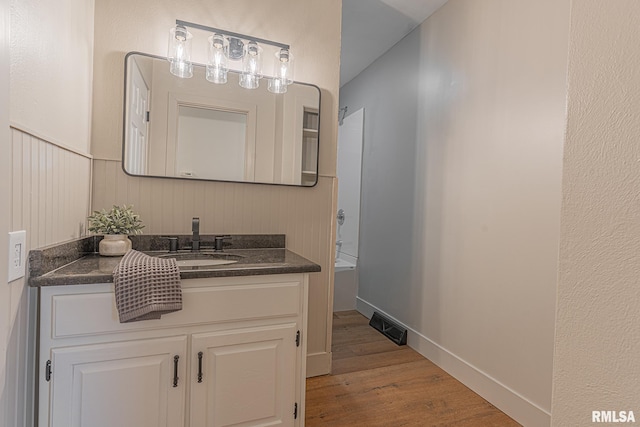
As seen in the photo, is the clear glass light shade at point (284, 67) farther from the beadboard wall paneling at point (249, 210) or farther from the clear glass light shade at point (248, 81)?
the beadboard wall paneling at point (249, 210)

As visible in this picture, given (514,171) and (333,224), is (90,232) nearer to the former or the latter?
(333,224)

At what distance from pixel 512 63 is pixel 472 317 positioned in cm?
156

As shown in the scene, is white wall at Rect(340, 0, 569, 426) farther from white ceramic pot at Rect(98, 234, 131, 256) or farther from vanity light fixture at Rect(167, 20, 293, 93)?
white ceramic pot at Rect(98, 234, 131, 256)

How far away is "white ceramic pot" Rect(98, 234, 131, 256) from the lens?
1.55 meters

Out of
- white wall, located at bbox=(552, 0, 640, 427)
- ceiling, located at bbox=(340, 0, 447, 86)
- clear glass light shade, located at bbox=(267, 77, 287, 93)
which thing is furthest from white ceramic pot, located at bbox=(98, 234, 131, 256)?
ceiling, located at bbox=(340, 0, 447, 86)

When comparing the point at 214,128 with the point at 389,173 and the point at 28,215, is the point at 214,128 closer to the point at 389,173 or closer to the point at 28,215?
the point at 28,215

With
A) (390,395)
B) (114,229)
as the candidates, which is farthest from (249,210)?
(390,395)

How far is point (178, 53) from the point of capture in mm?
1815

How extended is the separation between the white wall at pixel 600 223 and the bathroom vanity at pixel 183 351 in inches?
40.6

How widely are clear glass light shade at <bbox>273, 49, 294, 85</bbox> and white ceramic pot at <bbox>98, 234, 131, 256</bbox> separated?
1260 millimetres

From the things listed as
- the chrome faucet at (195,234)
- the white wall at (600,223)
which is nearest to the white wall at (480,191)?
the white wall at (600,223)

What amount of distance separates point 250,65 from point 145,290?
140cm

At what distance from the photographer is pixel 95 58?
1717mm

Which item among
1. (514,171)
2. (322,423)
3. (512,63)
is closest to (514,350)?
(514,171)
